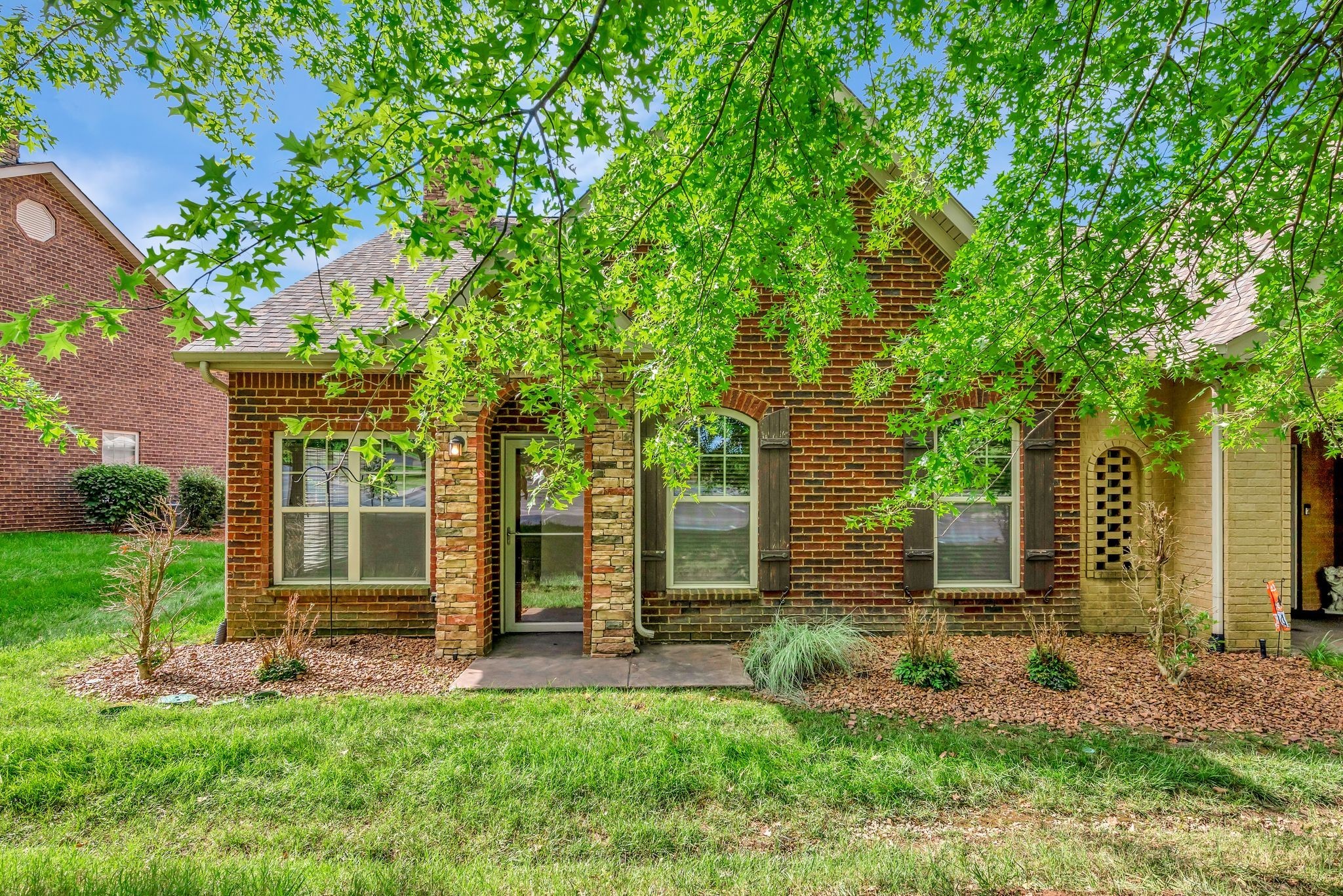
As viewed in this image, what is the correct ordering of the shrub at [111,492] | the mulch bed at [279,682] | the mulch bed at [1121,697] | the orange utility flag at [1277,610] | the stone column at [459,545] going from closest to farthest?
the mulch bed at [1121,697], the mulch bed at [279,682], the stone column at [459,545], the orange utility flag at [1277,610], the shrub at [111,492]

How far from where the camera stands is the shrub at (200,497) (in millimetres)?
14844

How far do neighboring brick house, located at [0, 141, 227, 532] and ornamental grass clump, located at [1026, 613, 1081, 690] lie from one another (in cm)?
1470

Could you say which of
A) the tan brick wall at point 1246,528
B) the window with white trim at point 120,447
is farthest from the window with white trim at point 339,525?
the window with white trim at point 120,447

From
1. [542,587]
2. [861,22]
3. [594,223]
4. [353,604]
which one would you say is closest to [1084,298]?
[861,22]

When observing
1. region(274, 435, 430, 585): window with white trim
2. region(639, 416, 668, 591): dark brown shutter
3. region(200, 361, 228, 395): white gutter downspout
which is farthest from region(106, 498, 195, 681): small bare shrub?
region(639, 416, 668, 591): dark brown shutter

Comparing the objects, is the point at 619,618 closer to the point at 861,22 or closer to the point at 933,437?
the point at 933,437

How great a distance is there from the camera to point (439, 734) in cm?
436

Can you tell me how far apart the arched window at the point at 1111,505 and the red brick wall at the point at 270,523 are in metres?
7.65

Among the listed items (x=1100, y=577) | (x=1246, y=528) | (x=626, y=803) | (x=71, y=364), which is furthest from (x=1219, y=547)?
(x=71, y=364)

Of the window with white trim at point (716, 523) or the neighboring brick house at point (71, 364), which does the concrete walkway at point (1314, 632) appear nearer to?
the window with white trim at point (716, 523)

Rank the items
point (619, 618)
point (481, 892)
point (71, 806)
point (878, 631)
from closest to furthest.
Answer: point (481, 892) < point (71, 806) < point (619, 618) < point (878, 631)

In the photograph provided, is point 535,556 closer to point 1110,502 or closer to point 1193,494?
point 1110,502

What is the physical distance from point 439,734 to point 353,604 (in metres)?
3.27

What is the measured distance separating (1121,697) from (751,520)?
3.67 metres
